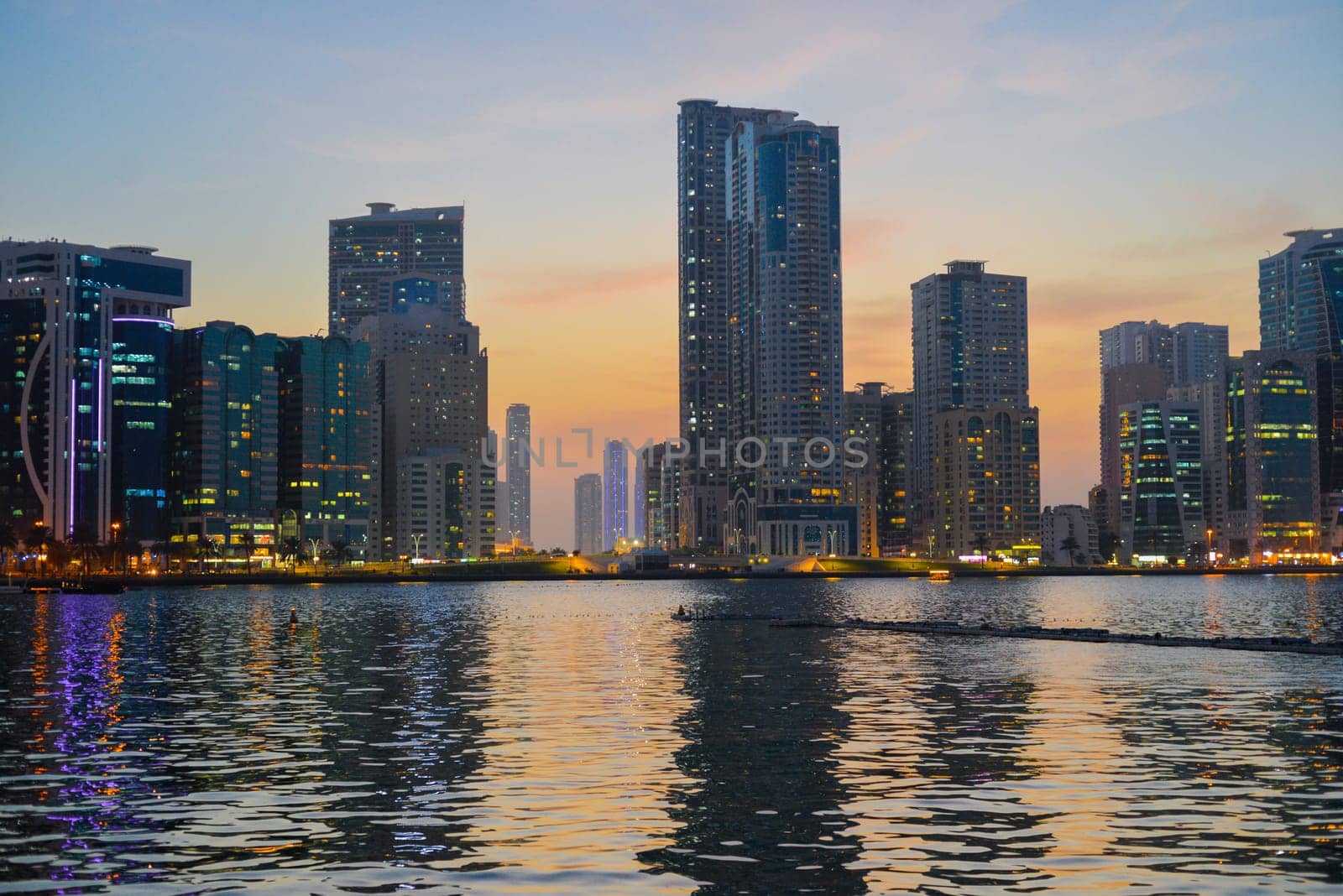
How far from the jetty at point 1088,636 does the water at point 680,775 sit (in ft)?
15.9

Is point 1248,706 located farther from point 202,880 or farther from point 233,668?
point 233,668

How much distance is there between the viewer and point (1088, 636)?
112375mm

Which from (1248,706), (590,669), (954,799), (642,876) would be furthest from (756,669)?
(642,876)

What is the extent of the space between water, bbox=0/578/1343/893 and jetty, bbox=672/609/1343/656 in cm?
485

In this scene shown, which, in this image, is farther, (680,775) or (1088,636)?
(1088,636)

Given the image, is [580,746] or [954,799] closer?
[954,799]

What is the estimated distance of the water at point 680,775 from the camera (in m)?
31.6

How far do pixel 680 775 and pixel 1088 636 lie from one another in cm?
7402

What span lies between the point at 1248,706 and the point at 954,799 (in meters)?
30.1

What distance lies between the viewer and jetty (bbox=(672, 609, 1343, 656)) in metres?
98.7

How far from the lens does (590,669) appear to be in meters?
91.7

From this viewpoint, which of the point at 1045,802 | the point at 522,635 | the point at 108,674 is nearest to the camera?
the point at 1045,802

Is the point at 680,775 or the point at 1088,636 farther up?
the point at 680,775

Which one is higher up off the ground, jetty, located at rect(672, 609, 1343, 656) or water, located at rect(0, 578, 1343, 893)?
water, located at rect(0, 578, 1343, 893)
